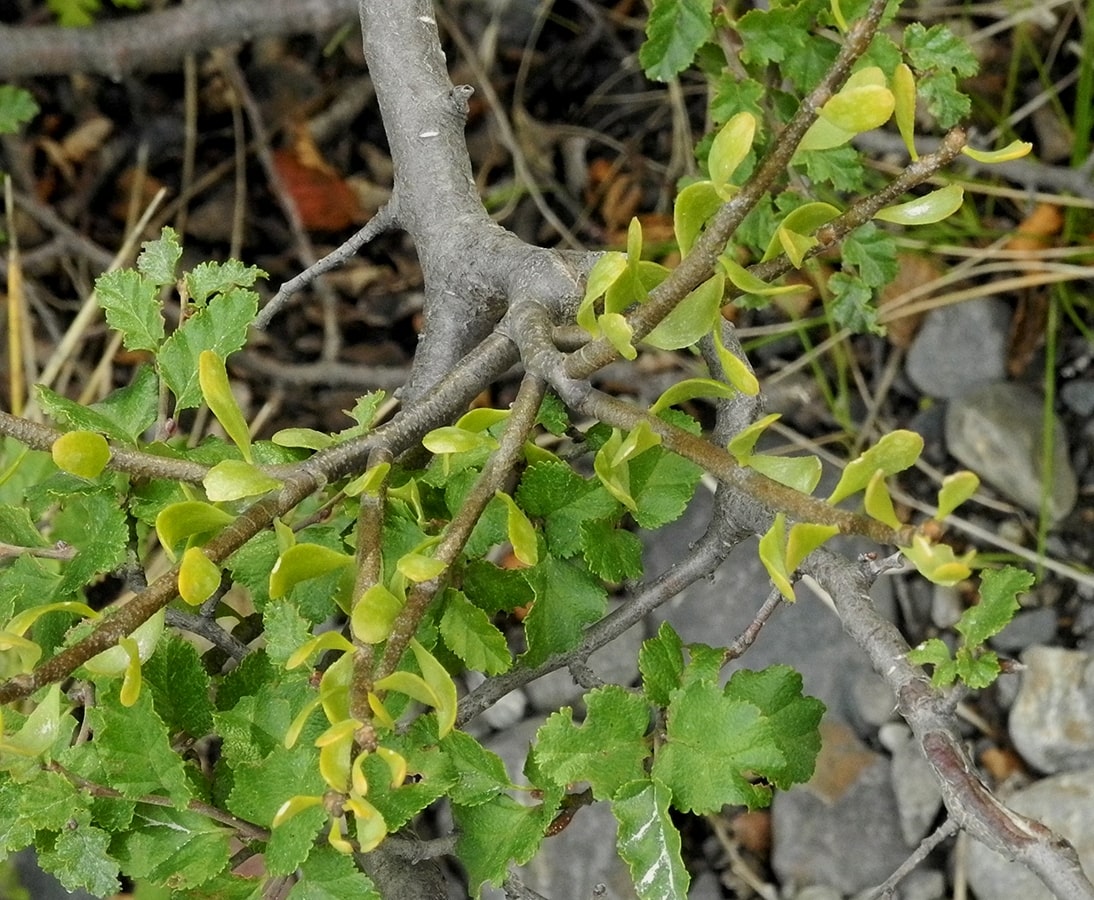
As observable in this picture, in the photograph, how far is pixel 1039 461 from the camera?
2.04m

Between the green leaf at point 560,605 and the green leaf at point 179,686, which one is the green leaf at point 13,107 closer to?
the green leaf at point 179,686

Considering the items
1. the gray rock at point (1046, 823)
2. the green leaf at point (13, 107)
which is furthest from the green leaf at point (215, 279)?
the gray rock at point (1046, 823)

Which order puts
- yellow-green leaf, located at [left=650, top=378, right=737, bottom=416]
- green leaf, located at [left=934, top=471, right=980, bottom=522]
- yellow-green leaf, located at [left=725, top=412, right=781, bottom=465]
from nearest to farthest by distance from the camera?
green leaf, located at [left=934, top=471, right=980, bottom=522]
yellow-green leaf, located at [left=725, top=412, right=781, bottom=465]
yellow-green leaf, located at [left=650, top=378, right=737, bottom=416]

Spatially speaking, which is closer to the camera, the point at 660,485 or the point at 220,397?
the point at 220,397

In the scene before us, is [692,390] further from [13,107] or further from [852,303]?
[13,107]

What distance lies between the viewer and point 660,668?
0.99m

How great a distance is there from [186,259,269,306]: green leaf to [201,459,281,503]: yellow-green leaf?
353 mm

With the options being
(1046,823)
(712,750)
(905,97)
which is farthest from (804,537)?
(1046,823)

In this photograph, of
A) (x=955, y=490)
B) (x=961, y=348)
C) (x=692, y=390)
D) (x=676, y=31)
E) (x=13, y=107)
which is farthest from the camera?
(x=961, y=348)

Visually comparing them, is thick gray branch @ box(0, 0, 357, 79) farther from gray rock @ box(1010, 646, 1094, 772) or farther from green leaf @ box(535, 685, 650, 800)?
gray rock @ box(1010, 646, 1094, 772)

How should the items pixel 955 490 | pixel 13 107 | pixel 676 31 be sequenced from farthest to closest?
pixel 13 107 → pixel 676 31 → pixel 955 490

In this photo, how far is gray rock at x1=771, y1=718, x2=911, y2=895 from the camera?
6.19ft

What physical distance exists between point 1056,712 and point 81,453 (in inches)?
67.1

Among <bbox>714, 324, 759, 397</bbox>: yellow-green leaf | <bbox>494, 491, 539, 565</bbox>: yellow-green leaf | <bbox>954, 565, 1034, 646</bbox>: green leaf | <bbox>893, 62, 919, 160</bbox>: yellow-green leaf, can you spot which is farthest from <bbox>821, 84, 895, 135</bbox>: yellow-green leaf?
<bbox>954, 565, 1034, 646</bbox>: green leaf
